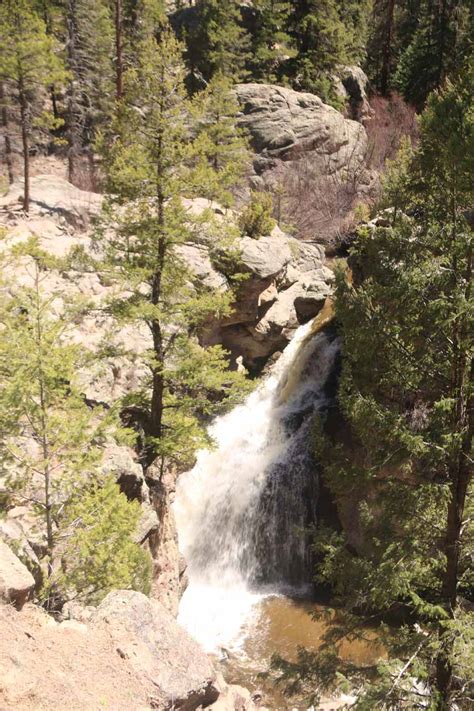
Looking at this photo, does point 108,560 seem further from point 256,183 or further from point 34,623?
point 256,183

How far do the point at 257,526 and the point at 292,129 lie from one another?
892 inches

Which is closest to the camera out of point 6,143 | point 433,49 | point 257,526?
point 257,526

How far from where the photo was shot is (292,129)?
29484mm

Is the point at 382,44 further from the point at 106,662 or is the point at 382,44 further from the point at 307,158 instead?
the point at 106,662

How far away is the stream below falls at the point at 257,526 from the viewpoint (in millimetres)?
13391

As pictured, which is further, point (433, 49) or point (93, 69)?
point (93, 69)

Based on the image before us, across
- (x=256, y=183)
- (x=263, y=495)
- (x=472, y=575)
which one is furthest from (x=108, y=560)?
(x=256, y=183)

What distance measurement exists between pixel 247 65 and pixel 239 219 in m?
19.3

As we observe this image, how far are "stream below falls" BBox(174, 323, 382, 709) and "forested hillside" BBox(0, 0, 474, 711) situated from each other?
84 mm

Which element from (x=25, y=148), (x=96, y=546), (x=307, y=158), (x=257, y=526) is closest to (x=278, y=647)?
(x=257, y=526)

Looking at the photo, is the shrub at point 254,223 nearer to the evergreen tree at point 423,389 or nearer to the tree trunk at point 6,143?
the tree trunk at point 6,143

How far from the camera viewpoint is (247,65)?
33.8 m

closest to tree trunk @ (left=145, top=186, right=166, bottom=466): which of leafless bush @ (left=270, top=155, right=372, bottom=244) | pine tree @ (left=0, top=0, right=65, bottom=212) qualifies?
pine tree @ (left=0, top=0, right=65, bottom=212)

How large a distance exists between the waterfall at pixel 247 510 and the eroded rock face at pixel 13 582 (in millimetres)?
8966
